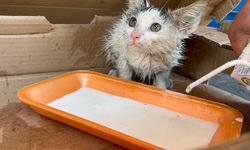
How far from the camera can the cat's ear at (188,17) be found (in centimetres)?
83

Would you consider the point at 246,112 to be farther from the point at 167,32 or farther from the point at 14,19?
the point at 14,19

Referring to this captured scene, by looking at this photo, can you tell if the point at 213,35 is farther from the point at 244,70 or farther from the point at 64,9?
the point at 64,9

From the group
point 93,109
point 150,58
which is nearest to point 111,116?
point 93,109

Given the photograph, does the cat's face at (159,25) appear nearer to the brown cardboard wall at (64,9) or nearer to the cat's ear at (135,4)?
the cat's ear at (135,4)

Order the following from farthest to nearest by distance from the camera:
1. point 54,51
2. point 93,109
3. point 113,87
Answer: point 54,51, point 113,87, point 93,109

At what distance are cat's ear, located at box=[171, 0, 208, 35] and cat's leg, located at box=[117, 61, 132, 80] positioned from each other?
19cm

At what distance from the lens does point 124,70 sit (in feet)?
2.96

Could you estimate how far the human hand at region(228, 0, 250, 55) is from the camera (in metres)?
0.59

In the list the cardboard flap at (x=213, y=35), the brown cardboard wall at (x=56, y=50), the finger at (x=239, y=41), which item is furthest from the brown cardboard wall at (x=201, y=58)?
the finger at (x=239, y=41)

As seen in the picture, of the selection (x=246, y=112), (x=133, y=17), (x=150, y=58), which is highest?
(x=133, y=17)

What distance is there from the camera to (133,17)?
848 mm

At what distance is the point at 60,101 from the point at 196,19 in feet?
1.44

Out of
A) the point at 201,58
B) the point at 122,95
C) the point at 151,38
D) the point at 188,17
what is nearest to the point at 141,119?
the point at 122,95

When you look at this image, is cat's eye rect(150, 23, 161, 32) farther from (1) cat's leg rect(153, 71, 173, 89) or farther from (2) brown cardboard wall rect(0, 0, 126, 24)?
(2) brown cardboard wall rect(0, 0, 126, 24)
